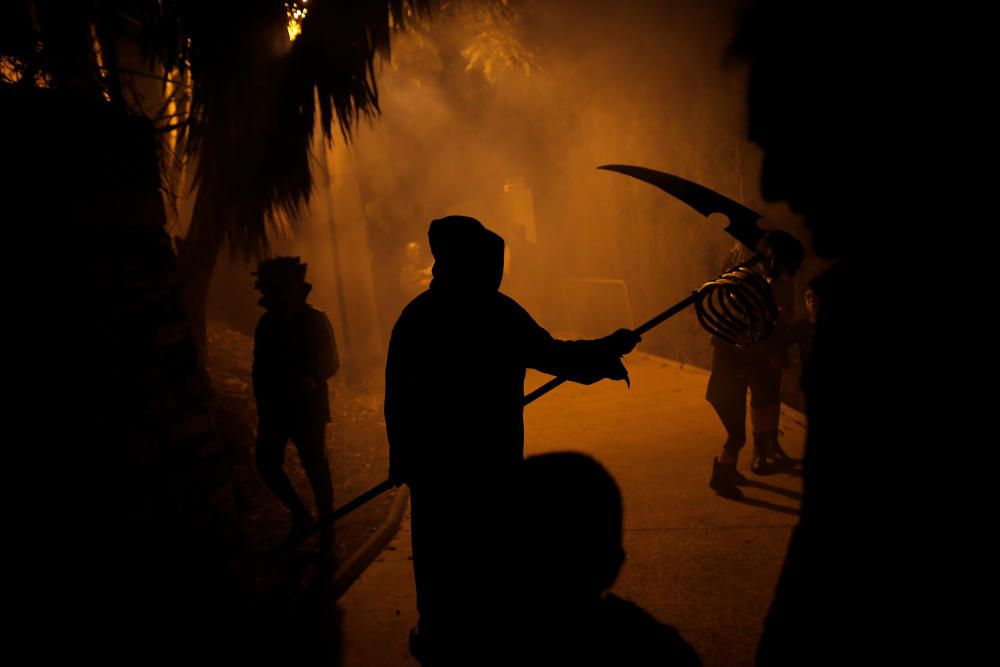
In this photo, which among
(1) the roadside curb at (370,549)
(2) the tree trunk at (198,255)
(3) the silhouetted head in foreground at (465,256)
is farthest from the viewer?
(2) the tree trunk at (198,255)

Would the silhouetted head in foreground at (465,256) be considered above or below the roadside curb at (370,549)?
above

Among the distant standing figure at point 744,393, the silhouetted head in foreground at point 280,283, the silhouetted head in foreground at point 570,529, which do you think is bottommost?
the silhouetted head in foreground at point 570,529

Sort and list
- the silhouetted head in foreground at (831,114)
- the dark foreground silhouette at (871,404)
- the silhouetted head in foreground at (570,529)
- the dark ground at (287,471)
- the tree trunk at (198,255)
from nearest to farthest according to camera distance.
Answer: the dark foreground silhouette at (871,404)
the silhouetted head in foreground at (570,529)
the silhouetted head in foreground at (831,114)
the dark ground at (287,471)
the tree trunk at (198,255)

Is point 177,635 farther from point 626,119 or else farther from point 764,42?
point 626,119

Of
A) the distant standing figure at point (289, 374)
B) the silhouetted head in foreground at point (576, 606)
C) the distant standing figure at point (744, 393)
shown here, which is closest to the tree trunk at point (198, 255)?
the distant standing figure at point (289, 374)

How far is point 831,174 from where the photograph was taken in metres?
4.00

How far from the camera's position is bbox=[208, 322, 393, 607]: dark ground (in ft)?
12.6

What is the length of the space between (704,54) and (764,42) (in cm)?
157

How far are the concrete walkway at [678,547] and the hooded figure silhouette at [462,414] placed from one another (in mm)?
926

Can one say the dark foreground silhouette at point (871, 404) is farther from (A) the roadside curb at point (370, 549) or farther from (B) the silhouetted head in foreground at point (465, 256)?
(A) the roadside curb at point (370, 549)

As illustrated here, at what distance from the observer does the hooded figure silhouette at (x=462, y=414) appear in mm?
2357

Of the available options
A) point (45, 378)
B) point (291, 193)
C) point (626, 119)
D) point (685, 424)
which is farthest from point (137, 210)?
point (626, 119)

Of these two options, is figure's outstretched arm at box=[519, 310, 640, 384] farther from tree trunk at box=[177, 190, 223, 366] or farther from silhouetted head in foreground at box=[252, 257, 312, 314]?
tree trunk at box=[177, 190, 223, 366]

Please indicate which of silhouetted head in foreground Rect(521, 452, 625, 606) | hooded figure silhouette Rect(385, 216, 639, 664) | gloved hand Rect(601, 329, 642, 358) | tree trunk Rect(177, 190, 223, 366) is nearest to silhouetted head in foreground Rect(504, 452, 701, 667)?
silhouetted head in foreground Rect(521, 452, 625, 606)
